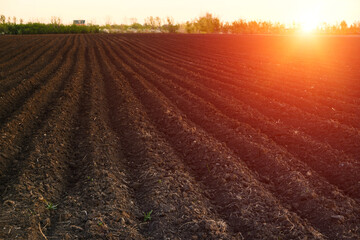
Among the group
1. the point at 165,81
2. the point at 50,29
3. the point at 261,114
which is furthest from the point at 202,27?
the point at 261,114

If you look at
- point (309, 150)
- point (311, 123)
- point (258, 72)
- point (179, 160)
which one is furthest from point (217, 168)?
point (258, 72)

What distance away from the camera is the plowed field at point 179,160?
12.2ft

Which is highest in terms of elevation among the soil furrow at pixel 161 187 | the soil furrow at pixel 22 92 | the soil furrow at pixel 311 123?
the soil furrow at pixel 22 92

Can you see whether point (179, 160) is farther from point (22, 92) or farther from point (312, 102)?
point (22, 92)

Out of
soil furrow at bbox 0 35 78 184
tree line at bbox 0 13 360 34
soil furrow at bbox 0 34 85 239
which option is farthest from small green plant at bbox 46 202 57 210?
tree line at bbox 0 13 360 34

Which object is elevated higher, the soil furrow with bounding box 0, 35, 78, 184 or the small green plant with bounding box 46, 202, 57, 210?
the soil furrow with bounding box 0, 35, 78, 184

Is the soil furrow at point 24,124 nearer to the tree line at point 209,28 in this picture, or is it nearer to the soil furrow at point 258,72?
the soil furrow at point 258,72

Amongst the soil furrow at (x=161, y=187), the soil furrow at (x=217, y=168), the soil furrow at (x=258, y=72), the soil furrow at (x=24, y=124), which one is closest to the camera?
the soil furrow at (x=161, y=187)

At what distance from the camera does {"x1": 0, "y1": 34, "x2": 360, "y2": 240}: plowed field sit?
12.2ft

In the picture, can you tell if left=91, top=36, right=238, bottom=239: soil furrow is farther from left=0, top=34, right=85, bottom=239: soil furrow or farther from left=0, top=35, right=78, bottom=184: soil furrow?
left=0, top=35, right=78, bottom=184: soil furrow

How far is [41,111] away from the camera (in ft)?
24.9

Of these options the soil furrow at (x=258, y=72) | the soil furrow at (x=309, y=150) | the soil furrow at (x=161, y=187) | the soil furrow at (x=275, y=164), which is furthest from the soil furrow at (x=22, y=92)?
the soil furrow at (x=258, y=72)

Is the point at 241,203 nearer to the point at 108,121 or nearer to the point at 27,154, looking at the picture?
the point at 27,154

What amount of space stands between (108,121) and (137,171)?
248 centimetres
